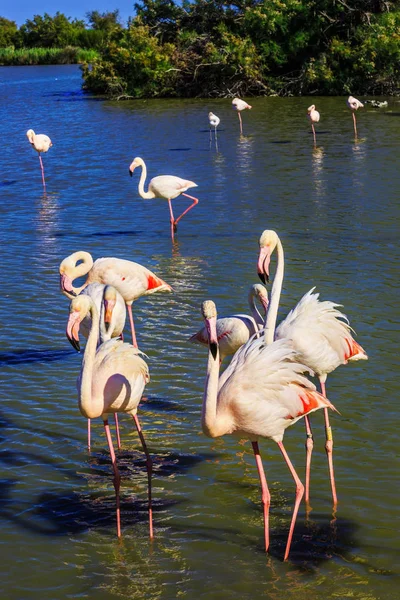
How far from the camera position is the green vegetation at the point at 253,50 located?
1066 inches

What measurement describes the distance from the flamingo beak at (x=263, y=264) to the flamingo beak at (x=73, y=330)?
1.13m

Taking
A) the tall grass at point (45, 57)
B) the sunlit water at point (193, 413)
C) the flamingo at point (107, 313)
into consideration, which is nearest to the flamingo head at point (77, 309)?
the flamingo at point (107, 313)

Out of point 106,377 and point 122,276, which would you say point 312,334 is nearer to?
point 106,377

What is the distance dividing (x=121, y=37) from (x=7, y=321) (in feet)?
87.4

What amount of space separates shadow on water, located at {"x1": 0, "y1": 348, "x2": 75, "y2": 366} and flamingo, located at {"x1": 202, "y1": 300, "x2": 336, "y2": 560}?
293 cm

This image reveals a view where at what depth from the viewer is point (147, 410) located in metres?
6.03

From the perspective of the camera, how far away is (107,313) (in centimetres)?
550

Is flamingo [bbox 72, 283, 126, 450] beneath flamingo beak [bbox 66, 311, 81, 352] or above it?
beneath

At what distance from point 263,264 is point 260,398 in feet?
3.79

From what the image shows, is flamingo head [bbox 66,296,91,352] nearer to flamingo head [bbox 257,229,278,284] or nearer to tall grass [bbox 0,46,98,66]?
flamingo head [bbox 257,229,278,284]

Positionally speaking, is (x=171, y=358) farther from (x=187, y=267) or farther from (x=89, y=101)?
(x=89, y=101)

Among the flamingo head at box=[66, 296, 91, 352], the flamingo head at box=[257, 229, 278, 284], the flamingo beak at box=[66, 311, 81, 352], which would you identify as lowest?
the flamingo beak at box=[66, 311, 81, 352]

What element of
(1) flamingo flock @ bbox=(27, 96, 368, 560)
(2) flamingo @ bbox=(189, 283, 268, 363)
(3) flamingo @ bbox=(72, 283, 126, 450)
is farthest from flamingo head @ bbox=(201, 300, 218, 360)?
(2) flamingo @ bbox=(189, 283, 268, 363)

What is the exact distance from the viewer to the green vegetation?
2708cm
